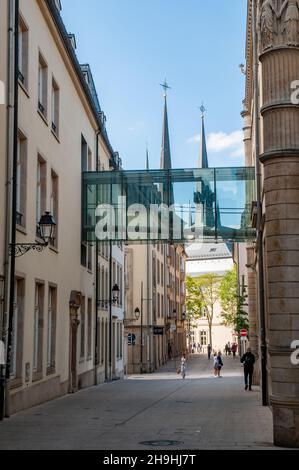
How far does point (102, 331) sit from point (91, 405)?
50.0ft

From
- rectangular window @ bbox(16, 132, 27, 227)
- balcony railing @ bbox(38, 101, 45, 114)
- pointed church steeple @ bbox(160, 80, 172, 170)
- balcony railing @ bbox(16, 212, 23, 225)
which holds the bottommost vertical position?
balcony railing @ bbox(16, 212, 23, 225)

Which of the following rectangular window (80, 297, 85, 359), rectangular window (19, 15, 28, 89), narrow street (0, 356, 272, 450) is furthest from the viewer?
rectangular window (80, 297, 85, 359)

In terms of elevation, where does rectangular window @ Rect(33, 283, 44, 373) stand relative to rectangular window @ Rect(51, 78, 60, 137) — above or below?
below

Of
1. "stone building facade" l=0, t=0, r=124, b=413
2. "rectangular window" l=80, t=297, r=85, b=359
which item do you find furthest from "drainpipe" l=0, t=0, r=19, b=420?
"rectangular window" l=80, t=297, r=85, b=359

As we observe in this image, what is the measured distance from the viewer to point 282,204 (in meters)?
11.8

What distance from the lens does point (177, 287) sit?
86.9 meters

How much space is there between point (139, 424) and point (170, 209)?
13694mm

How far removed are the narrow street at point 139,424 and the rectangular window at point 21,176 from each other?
515cm

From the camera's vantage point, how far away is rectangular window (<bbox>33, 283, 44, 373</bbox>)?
20078 mm

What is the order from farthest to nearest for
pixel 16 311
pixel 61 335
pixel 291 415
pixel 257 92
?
1. pixel 61 335
2. pixel 257 92
3. pixel 16 311
4. pixel 291 415

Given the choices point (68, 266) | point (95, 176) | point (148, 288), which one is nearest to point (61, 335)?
point (68, 266)

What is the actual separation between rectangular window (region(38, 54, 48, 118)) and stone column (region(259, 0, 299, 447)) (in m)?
10.1

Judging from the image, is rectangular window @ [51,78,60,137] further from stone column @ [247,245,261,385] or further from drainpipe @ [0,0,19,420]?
stone column @ [247,245,261,385]
